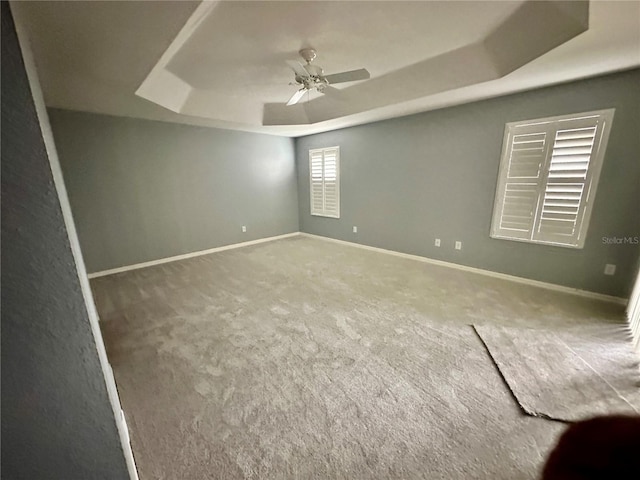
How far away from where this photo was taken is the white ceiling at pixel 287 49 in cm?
169

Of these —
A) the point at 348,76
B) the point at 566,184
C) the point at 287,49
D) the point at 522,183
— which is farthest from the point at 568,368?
the point at 287,49

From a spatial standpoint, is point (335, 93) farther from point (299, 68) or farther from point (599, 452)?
point (599, 452)

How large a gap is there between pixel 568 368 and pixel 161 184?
17.4 feet

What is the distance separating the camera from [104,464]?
0.77m

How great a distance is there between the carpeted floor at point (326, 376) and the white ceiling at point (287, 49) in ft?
7.47

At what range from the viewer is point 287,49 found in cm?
249

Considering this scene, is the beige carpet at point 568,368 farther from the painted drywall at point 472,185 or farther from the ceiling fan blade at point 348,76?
the ceiling fan blade at point 348,76

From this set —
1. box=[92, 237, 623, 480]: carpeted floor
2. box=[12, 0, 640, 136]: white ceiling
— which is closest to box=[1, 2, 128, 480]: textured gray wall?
box=[92, 237, 623, 480]: carpeted floor

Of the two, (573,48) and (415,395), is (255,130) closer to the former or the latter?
(573,48)

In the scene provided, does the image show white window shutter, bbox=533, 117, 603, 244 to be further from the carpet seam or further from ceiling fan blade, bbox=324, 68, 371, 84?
ceiling fan blade, bbox=324, 68, 371, 84

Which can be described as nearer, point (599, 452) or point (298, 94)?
point (599, 452)

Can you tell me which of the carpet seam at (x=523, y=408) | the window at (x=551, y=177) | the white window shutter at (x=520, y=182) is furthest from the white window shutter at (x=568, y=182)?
the carpet seam at (x=523, y=408)

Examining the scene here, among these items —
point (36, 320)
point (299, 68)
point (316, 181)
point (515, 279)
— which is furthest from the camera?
point (316, 181)

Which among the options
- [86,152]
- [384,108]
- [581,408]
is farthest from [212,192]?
[581,408]
